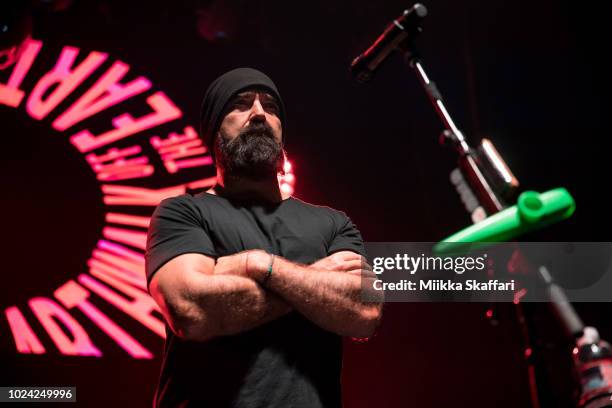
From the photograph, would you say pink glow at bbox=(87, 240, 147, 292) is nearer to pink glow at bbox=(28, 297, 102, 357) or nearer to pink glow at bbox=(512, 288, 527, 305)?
pink glow at bbox=(28, 297, 102, 357)

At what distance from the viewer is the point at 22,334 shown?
2928 mm

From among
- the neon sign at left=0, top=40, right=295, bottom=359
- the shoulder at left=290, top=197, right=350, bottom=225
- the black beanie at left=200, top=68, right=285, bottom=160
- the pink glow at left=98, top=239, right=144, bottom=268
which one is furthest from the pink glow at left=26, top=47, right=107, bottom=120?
the shoulder at left=290, top=197, right=350, bottom=225

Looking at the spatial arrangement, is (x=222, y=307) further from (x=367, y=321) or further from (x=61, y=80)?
(x=61, y=80)

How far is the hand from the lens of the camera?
5.67ft

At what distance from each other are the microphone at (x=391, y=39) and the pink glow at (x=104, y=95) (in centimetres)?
181

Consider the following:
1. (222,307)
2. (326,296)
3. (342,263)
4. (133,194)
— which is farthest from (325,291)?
(133,194)

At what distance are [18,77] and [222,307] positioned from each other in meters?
2.53

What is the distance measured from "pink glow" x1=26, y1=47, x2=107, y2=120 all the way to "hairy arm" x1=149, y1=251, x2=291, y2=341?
2.18 meters

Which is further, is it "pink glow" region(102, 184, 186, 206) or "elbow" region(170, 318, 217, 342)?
"pink glow" region(102, 184, 186, 206)

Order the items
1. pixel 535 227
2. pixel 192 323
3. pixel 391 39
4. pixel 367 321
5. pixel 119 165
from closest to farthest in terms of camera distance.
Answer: pixel 535 227
pixel 192 323
pixel 367 321
pixel 391 39
pixel 119 165

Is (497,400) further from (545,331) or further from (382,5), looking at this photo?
(382,5)

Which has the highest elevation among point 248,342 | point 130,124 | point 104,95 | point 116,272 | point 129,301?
point 104,95

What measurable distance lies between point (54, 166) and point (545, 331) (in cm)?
303

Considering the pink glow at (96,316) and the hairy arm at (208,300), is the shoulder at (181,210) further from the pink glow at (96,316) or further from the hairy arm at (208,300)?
the pink glow at (96,316)
